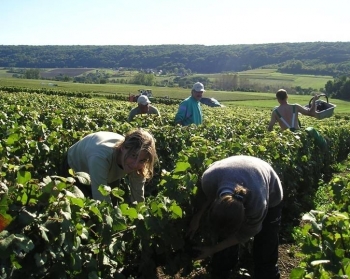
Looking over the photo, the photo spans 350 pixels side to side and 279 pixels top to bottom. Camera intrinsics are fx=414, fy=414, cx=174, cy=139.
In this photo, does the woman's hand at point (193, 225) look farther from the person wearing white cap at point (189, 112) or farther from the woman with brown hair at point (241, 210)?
the person wearing white cap at point (189, 112)

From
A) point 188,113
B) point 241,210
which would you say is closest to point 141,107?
point 188,113

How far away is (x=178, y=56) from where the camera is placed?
185m

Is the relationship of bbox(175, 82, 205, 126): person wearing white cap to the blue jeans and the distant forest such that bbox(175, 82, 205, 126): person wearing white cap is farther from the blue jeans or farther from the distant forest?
the distant forest

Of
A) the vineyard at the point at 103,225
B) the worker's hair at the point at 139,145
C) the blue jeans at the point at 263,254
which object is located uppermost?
the worker's hair at the point at 139,145

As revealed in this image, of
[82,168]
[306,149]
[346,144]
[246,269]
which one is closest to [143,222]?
[82,168]

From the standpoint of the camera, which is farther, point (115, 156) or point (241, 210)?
point (115, 156)

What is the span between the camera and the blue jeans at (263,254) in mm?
3828

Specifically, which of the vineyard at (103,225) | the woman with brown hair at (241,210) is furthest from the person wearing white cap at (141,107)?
the woman with brown hair at (241,210)

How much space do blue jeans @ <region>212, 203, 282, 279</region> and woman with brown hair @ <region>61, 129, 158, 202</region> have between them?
3.80 ft

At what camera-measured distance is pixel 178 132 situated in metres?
6.96

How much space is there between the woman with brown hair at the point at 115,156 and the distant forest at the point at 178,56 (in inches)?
6395

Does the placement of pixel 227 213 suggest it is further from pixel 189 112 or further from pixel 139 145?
pixel 189 112

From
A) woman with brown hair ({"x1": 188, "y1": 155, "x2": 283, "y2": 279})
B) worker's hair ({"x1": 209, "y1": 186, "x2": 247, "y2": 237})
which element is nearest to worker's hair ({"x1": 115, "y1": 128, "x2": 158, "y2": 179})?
woman with brown hair ({"x1": 188, "y1": 155, "x2": 283, "y2": 279})

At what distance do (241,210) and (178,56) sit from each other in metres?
186
